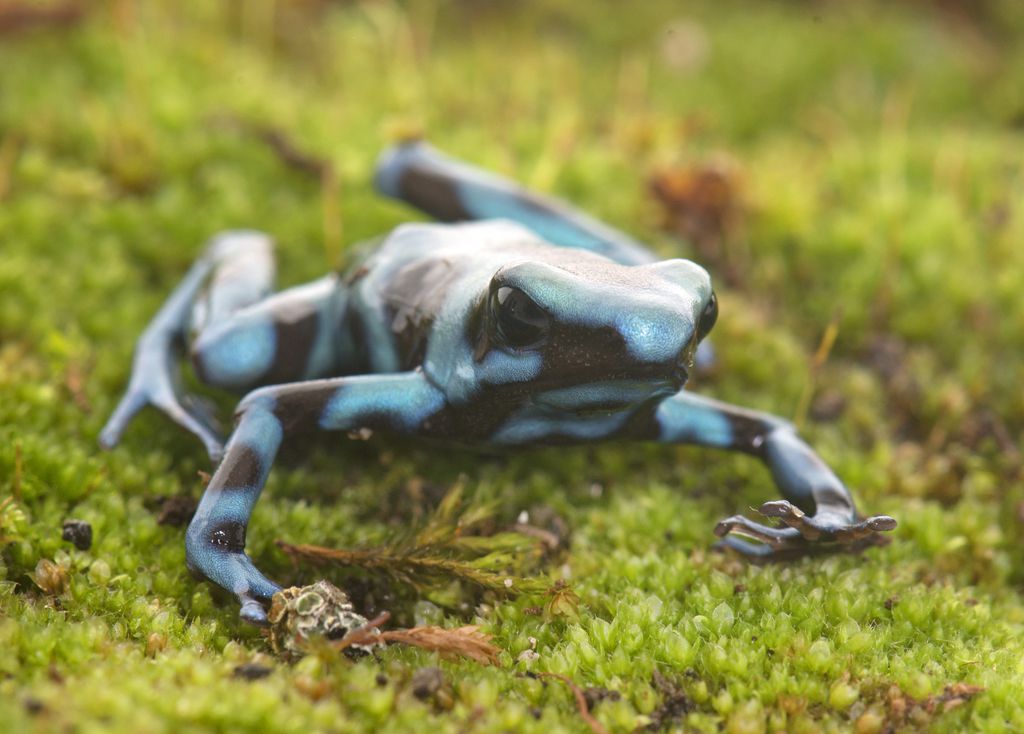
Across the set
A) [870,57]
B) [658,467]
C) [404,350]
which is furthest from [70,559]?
[870,57]

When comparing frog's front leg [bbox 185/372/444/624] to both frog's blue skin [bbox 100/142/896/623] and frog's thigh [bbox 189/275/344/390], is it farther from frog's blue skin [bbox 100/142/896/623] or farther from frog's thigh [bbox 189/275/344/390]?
frog's thigh [bbox 189/275/344/390]

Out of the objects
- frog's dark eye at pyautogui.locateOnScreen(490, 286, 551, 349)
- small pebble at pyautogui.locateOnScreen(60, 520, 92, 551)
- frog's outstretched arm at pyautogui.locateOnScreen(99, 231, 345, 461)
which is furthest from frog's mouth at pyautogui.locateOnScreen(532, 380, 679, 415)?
small pebble at pyautogui.locateOnScreen(60, 520, 92, 551)

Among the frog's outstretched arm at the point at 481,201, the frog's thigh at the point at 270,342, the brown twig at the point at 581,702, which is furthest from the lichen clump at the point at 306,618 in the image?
the frog's outstretched arm at the point at 481,201

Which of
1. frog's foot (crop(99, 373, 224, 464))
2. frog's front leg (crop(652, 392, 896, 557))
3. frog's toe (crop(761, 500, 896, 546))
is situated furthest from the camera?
frog's foot (crop(99, 373, 224, 464))

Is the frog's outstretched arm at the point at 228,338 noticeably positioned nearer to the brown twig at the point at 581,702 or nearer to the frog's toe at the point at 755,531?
the brown twig at the point at 581,702

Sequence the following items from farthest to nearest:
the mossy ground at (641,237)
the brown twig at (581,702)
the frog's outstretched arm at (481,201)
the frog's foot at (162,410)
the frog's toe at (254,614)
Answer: the frog's outstretched arm at (481,201), the frog's foot at (162,410), the frog's toe at (254,614), the mossy ground at (641,237), the brown twig at (581,702)

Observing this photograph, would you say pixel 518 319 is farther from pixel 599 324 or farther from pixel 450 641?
pixel 450 641

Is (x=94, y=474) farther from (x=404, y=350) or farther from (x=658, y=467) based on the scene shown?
(x=658, y=467)

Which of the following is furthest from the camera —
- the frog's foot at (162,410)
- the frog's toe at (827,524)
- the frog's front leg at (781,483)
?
the frog's foot at (162,410)
